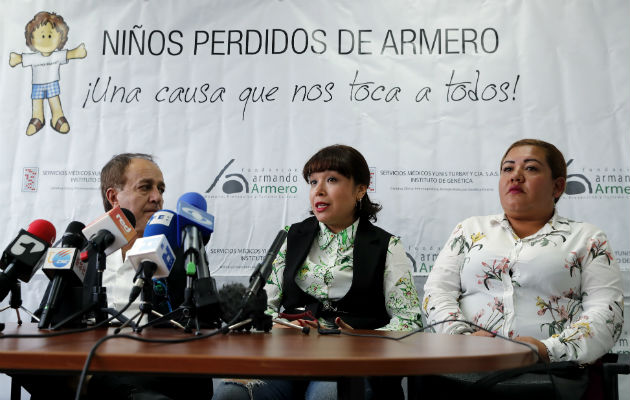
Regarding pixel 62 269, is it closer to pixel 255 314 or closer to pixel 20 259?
pixel 20 259

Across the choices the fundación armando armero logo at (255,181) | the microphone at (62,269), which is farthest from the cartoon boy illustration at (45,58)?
the microphone at (62,269)

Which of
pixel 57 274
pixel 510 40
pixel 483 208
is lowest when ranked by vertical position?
pixel 57 274

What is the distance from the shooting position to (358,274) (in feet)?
7.27

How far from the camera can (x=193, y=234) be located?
136cm

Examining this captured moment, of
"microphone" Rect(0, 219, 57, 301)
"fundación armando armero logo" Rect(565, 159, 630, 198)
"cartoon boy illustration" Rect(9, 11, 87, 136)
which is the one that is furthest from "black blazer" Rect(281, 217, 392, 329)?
"cartoon boy illustration" Rect(9, 11, 87, 136)

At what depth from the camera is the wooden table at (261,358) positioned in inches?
36.3

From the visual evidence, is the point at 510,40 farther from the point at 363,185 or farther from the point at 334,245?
the point at 334,245

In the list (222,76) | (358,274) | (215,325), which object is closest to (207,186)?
(222,76)

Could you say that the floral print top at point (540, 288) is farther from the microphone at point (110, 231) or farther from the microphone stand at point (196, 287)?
the microphone at point (110, 231)

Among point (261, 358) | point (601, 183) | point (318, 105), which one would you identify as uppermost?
point (318, 105)

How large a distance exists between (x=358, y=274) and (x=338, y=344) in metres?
1.02

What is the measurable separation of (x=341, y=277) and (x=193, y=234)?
989mm

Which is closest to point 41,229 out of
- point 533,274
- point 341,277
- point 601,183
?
point 341,277

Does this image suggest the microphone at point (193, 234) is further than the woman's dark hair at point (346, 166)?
No
